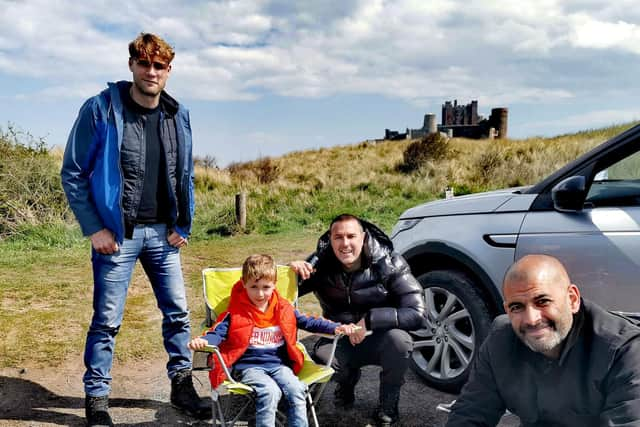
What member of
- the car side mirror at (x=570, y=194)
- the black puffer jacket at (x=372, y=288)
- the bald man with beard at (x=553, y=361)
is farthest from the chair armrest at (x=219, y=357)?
the car side mirror at (x=570, y=194)

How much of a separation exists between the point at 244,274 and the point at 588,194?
2094 mm

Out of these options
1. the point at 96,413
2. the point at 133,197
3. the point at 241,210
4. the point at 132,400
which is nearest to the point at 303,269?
the point at 133,197

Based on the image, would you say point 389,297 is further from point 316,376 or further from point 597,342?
point 597,342

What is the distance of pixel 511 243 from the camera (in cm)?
385

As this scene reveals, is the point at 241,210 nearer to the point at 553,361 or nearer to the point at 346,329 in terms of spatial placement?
the point at 346,329

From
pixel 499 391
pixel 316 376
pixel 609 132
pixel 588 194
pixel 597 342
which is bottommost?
pixel 316 376

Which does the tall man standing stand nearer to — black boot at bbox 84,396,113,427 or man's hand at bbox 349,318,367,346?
black boot at bbox 84,396,113,427

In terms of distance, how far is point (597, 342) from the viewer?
232 centimetres

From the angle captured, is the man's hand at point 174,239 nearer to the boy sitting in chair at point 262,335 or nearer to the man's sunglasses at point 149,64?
the boy sitting in chair at point 262,335

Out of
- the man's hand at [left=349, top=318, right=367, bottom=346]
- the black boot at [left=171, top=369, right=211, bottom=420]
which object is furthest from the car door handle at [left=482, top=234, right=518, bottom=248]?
the black boot at [left=171, top=369, right=211, bottom=420]

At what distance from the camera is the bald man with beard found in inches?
88.8

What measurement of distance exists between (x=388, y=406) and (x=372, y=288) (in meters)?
0.73

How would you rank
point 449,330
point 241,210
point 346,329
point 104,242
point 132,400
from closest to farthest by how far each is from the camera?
1. point 346,329
2. point 104,242
3. point 449,330
4. point 132,400
5. point 241,210

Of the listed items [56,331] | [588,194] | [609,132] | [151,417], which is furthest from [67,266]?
[609,132]
